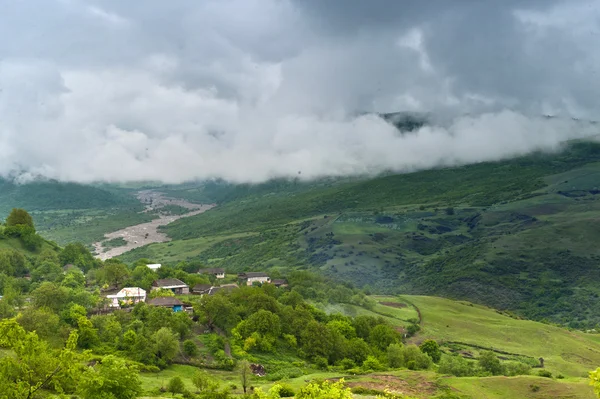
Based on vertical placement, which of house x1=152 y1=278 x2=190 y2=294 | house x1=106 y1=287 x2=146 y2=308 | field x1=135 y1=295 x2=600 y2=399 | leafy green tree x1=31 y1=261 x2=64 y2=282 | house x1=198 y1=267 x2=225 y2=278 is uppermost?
leafy green tree x1=31 y1=261 x2=64 y2=282

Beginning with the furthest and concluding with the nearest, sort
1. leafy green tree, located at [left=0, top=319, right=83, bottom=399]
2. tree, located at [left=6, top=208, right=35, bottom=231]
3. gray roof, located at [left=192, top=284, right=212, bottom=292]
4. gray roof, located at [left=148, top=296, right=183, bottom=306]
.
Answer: tree, located at [left=6, top=208, right=35, bottom=231] → gray roof, located at [left=192, top=284, right=212, bottom=292] → gray roof, located at [left=148, top=296, right=183, bottom=306] → leafy green tree, located at [left=0, top=319, right=83, bottom=399]

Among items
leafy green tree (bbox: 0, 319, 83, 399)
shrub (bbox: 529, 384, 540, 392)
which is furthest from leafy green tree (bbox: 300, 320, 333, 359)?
leafy green tree (bbox: 0, 319, 83, 399)

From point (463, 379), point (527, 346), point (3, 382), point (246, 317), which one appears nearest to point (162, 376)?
point (246, 317)

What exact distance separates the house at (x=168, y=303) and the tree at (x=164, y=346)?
19.4 meters

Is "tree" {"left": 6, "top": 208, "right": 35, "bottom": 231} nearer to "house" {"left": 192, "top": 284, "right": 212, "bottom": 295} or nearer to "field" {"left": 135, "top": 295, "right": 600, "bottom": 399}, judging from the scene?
"house" {"left": 192, "top": 284, "right": 212, "bottom": 295}

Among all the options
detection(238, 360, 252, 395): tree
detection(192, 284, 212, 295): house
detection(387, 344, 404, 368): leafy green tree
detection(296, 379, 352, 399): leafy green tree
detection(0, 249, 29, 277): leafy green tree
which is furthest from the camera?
detection(192, 284, 212, 295): house

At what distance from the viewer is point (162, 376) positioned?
179ft

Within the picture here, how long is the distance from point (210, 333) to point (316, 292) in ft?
134

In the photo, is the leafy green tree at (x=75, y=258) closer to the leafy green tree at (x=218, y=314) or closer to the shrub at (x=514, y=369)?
the leafy green tree at (x=218, y=314)

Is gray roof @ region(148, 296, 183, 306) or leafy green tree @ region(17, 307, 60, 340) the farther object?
gray roof @ region(148, 296, 183, 306)

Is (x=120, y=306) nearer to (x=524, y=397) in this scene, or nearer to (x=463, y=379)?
(x=463, y=379)

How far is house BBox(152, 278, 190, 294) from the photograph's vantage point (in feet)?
316

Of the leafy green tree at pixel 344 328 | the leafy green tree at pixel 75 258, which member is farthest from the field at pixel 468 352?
the leafy green tree at pixel 75 258

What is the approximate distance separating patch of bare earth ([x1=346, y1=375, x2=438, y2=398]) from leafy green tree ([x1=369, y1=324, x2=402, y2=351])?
2236cm
